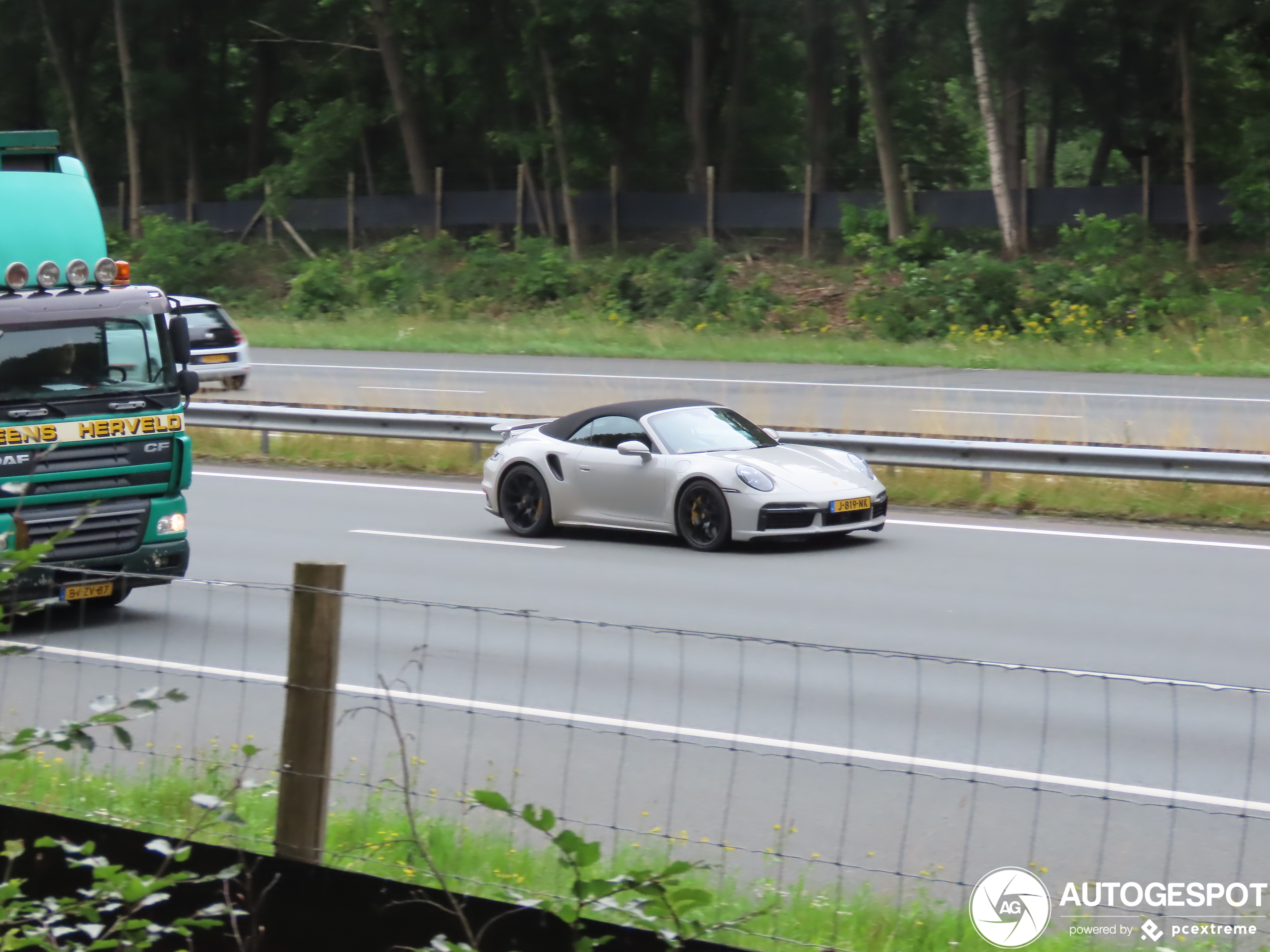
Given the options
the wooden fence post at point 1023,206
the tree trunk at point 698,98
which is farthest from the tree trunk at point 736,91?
the wooden fence post at point 1023,206

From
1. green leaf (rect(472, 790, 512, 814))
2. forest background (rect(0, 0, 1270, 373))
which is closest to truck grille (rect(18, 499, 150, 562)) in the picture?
Answer: green leaf (rect(472, 790, 512, 814))

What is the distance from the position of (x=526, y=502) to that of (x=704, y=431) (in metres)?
1.80

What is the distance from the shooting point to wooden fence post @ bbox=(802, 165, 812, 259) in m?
40.9

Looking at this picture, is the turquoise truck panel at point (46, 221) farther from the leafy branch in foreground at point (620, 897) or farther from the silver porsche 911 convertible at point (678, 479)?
the leafy branch in foreground at point (620, 897)

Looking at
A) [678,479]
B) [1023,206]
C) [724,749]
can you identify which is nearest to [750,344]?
[1023,206]

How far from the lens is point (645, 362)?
3041cm

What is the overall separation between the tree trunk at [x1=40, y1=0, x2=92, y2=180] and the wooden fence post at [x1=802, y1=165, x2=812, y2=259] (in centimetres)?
2849

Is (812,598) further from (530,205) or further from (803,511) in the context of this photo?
(530,205)

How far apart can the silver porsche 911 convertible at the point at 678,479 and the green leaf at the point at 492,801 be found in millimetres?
9861

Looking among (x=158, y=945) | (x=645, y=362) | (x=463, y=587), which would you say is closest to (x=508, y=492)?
(x=463, y=587)

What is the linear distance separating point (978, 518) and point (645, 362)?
1557 centimetres

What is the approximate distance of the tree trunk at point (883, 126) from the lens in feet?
127

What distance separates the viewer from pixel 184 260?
4841 cm

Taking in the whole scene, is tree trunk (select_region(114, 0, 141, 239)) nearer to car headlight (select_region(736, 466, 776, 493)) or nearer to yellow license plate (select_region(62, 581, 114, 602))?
car headlight (select_region(736, 466, 776, 493))
